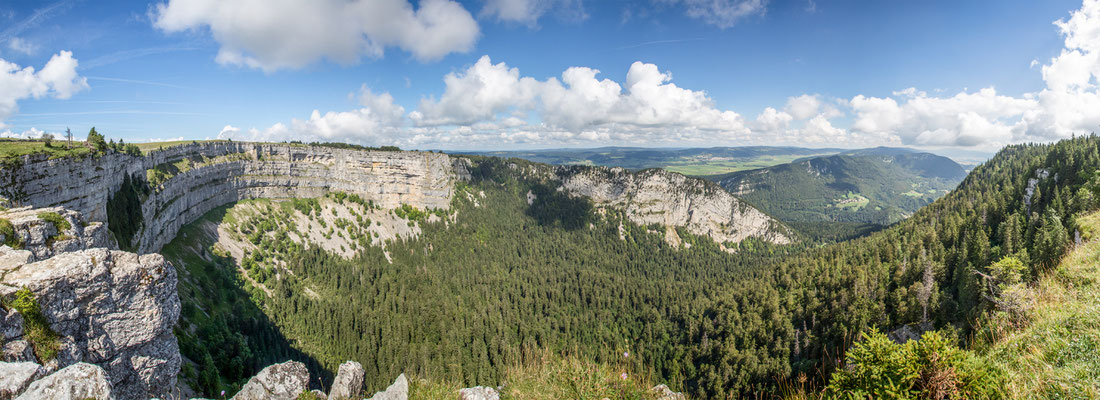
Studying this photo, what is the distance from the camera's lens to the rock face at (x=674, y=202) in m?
177

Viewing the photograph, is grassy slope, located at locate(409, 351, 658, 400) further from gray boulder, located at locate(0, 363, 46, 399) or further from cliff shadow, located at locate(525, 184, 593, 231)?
cliff shadow, located at locate(525, 184, 593, 231)

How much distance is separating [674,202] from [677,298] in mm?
80994

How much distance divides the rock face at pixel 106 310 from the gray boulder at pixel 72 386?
20.1 feet

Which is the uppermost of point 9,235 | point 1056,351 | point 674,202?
point 9,235

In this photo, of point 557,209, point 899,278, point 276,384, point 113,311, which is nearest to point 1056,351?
point 276,384

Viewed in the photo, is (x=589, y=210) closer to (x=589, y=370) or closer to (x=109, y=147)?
(x=109, y=147)

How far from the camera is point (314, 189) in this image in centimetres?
10906

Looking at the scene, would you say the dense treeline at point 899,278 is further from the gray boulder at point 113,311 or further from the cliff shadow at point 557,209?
the cliff shadow at point 557,209

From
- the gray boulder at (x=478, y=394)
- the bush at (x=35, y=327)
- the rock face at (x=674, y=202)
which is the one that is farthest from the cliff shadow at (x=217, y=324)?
the rock face at (x=674, y=202)

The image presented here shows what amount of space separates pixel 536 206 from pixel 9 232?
509 ft

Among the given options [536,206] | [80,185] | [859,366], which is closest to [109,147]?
[80,185]

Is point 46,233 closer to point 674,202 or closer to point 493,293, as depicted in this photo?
point 493,293

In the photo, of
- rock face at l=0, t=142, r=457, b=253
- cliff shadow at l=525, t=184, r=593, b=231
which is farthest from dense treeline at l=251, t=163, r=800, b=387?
rock face at l=0, t=142, r=457, b=253

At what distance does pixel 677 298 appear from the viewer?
105812 mm
